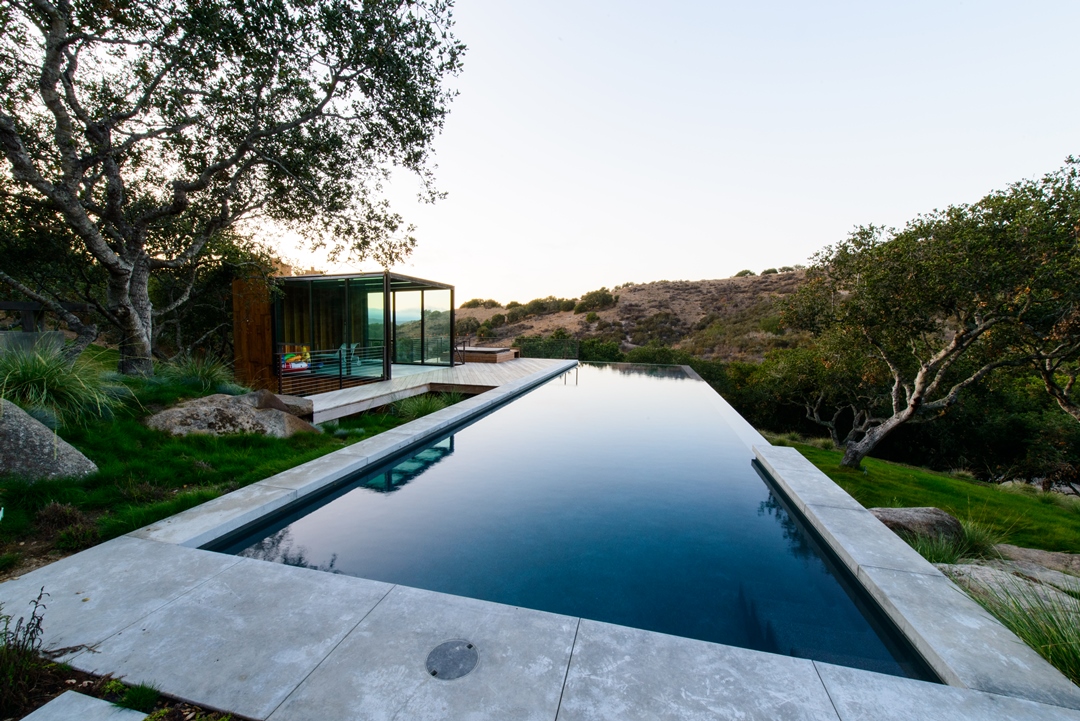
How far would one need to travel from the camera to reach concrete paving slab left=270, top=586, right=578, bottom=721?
1.52 m

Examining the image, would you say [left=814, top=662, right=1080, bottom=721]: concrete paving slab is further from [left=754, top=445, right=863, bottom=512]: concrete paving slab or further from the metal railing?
the metal railing

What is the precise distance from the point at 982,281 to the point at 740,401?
1055cm

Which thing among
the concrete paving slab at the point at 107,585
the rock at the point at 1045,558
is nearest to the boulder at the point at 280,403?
the concrete paving slab at the point at 107,585

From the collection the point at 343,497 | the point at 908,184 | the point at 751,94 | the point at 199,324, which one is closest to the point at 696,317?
the point at 908,184

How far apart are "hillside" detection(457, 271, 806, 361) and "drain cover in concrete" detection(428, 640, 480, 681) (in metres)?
22.8

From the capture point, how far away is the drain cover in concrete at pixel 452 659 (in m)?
1.68

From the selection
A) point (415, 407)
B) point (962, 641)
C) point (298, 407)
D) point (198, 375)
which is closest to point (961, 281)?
point (962, 641)

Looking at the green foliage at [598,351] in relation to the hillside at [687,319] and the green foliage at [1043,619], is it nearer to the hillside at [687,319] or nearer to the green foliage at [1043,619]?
the hillside at [687,319]

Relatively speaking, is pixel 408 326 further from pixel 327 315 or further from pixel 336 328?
pixel 327 315

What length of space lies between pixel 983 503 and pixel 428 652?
874 centimetres

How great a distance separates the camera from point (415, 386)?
873 cm

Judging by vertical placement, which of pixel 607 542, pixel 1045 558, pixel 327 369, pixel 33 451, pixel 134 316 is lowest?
pixel 1045 558

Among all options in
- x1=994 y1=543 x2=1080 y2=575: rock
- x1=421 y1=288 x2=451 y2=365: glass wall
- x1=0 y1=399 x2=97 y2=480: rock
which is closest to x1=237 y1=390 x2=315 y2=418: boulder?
x1=0 y1=399 x2=97 y2=480: rock

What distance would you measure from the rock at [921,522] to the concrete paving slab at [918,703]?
6.69 ft
